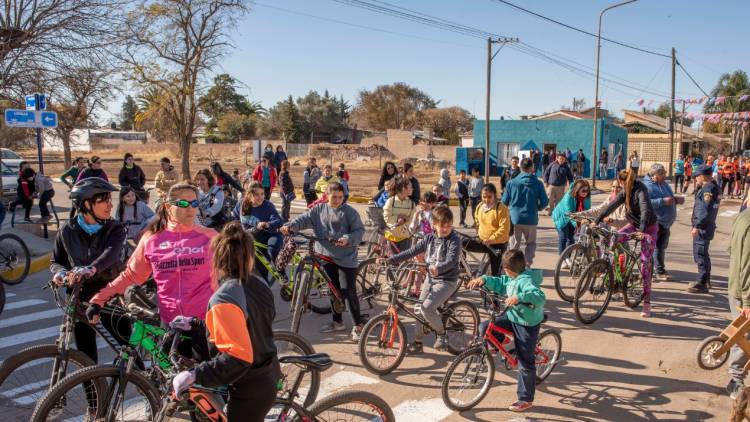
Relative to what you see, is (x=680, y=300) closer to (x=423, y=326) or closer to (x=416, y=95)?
(x=423, y=326)

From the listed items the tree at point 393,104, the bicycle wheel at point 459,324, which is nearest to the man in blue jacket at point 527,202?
the bicycle wheel at point 459,324

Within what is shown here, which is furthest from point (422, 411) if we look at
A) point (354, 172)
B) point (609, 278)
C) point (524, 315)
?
point (354, 172)

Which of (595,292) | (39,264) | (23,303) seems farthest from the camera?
(39,264)

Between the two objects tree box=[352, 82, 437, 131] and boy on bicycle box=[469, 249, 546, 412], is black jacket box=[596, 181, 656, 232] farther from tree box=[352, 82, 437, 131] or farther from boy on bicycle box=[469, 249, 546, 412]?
tree box=[352, 82, 437, 131]

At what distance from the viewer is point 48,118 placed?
12164 millimetres

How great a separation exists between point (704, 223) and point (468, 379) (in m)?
6.04

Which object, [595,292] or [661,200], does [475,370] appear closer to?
[595,292]

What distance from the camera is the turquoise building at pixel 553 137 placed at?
37156 mm

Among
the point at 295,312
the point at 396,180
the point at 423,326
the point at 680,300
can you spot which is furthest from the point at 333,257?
the point at 680,300

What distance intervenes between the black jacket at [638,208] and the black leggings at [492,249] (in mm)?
1506

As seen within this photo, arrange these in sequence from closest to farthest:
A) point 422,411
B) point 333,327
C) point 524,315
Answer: point 524,315 → point 422,411 → point 333,327

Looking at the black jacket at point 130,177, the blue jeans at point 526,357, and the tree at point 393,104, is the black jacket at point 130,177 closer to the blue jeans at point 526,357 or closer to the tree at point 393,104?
the blue jeans at point 526,357

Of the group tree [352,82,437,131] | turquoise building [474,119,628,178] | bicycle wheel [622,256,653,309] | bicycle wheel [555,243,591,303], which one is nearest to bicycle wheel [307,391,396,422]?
bicycle wheel [555,243,591,303]

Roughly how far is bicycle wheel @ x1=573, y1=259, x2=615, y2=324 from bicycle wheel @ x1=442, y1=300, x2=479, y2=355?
179 centimetres
